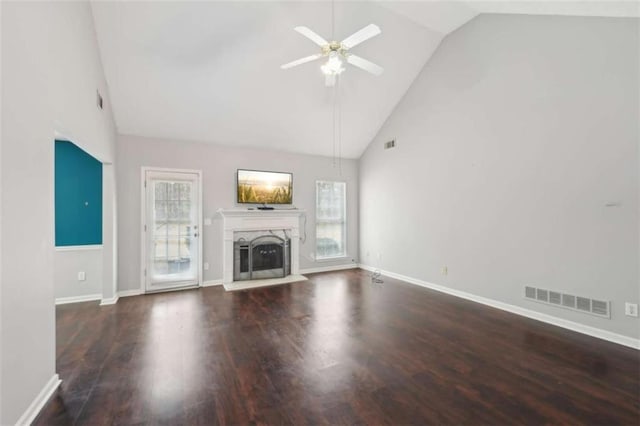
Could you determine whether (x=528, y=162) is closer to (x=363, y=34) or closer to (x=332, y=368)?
(x=363, y=34)

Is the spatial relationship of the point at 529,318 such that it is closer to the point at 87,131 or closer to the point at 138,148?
the point at 87,131

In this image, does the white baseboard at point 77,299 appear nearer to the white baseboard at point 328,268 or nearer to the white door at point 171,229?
the white door at point 171,229

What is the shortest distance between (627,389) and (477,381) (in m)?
1.10

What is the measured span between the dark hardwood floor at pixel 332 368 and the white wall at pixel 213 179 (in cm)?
119

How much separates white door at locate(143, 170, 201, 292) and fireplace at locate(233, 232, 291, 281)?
729 millimetres

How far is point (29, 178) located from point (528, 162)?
4.94 m

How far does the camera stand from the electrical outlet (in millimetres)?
2711

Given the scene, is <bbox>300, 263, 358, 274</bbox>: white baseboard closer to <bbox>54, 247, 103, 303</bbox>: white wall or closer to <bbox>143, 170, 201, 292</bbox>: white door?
<bbox>143, 170, 201, 292</bbox>: white door

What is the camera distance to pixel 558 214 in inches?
128

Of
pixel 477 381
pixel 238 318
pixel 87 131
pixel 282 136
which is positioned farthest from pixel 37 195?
pixel 282 136

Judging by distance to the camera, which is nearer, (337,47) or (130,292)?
(337,47)

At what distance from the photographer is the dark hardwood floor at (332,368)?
1835mm

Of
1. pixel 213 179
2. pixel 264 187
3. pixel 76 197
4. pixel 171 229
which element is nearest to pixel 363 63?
pixel 264 187

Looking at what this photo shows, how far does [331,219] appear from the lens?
6461mm
